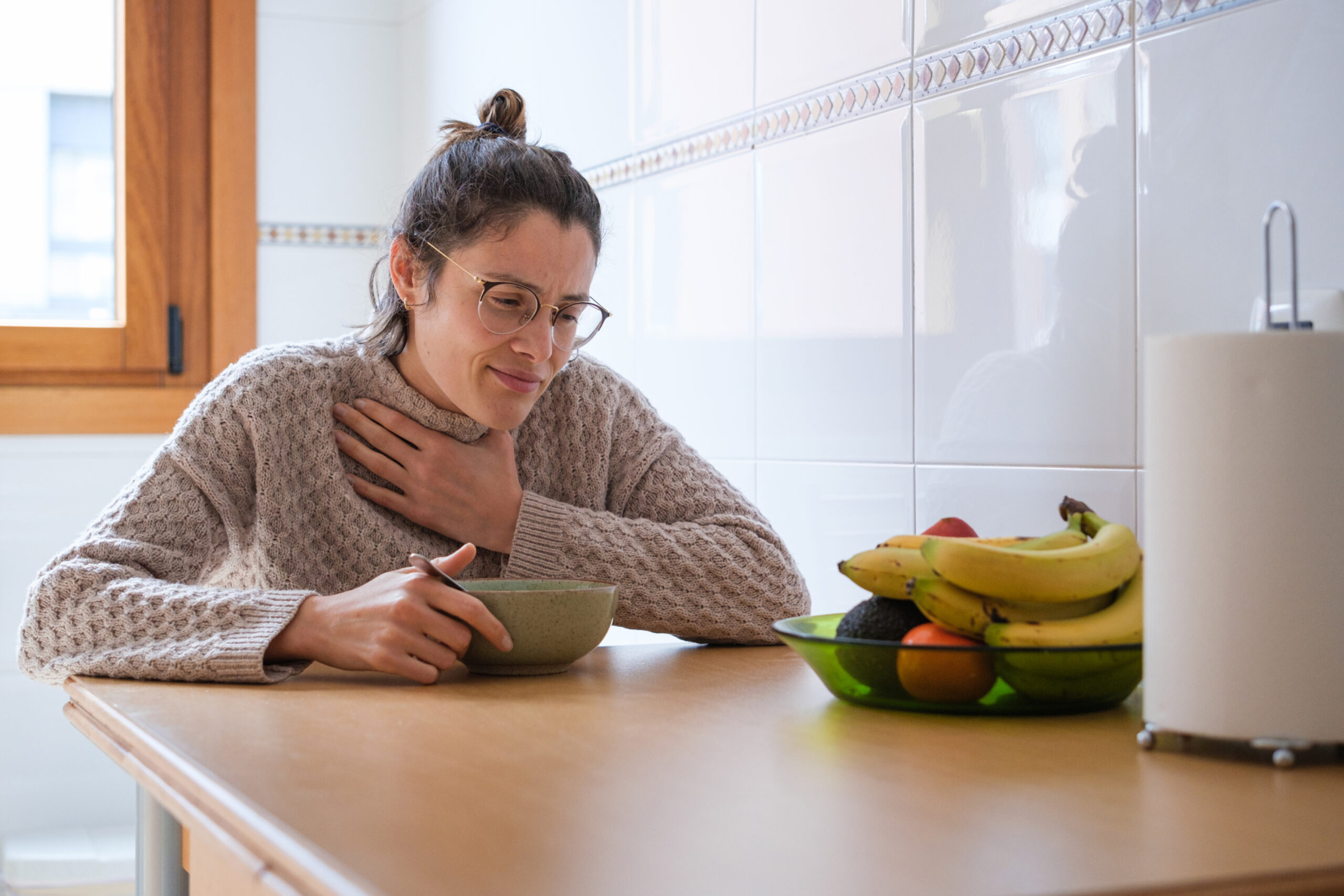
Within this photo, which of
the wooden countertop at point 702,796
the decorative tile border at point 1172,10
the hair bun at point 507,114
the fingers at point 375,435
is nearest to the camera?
the wooden countertop at point 702,796

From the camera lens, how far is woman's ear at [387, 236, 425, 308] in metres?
1.59

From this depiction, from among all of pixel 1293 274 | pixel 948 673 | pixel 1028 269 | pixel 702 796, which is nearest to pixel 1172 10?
pixel 1028 269

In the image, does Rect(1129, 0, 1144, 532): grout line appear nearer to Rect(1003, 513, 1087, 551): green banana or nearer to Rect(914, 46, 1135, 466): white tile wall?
Rect(914, 46, 1135, 466): white tile wall

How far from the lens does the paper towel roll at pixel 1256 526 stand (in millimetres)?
781

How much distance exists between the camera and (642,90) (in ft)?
8.02

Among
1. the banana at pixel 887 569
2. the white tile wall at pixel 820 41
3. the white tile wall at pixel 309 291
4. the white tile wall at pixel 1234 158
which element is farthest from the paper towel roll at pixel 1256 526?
the white tile wall at pixel 309 291

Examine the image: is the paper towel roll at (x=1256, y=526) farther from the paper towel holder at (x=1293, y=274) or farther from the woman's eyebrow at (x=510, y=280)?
the woman's eyebrow at (x=510, y=280)

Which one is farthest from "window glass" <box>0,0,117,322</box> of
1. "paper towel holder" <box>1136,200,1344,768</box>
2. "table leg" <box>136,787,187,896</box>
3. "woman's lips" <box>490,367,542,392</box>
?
"paper towel holder" <box>1136,200,1344,768</box>

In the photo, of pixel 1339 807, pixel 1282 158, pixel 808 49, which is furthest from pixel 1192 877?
pixel 808 49

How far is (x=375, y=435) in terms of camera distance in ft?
5.10

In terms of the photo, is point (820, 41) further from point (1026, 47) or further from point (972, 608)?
point (972, 608)

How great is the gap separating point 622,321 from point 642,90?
43 cm

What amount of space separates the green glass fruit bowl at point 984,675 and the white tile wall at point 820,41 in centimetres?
104

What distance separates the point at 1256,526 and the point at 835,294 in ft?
3.86
